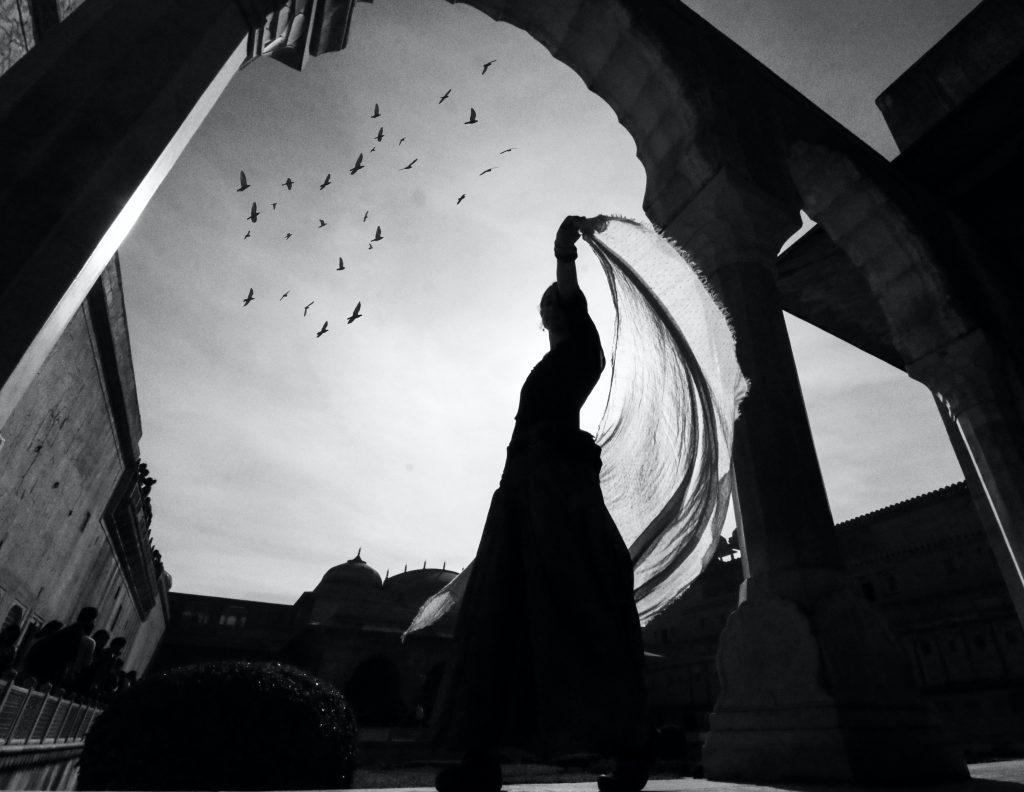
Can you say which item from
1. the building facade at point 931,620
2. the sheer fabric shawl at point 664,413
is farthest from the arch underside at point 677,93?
the building facade at point 931,620

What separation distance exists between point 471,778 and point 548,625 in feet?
1.69

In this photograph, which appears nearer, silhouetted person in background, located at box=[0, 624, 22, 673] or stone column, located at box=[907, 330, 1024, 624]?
stone column, located at box=[907, 330, 1024, 624]

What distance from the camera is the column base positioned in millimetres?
2574

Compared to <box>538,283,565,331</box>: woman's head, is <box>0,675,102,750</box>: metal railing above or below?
below

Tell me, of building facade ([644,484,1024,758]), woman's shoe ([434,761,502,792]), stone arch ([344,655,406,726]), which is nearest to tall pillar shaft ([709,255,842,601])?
woman's shoe ([434,761,502,792])

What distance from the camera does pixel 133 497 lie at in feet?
39.1

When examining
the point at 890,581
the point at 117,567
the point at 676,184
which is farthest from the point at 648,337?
the point at 890,581

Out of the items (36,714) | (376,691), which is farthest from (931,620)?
(36,714)

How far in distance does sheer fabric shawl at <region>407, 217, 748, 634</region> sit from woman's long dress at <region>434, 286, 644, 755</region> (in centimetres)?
54

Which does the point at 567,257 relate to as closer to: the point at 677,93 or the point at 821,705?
the point at 821,705

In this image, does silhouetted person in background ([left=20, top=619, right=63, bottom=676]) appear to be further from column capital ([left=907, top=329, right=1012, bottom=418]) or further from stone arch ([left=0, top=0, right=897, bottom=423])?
column capital ([left=907, top=329, right=1012, bottom=418])

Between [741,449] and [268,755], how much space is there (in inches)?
195

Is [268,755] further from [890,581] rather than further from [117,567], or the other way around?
[890,581]

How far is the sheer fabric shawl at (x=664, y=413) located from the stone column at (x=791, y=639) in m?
0.87
